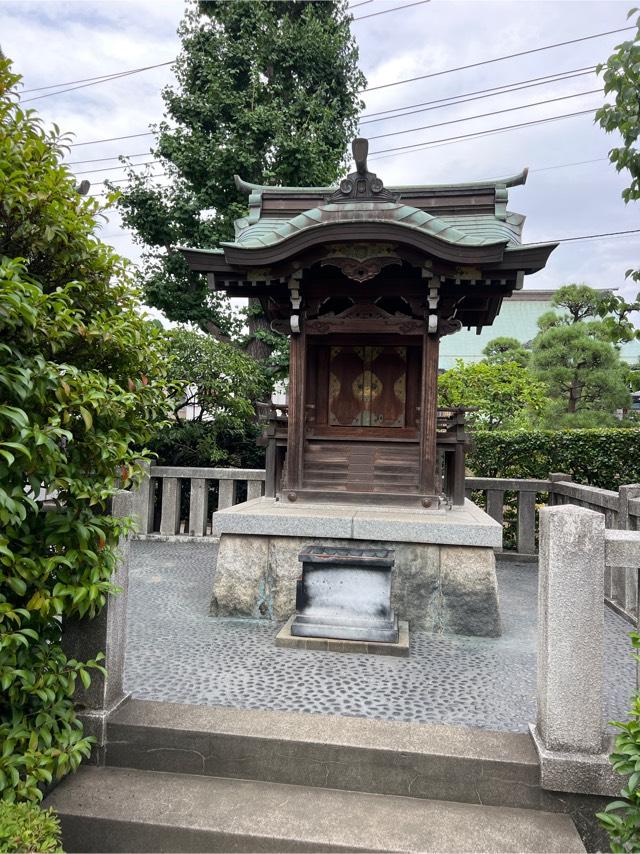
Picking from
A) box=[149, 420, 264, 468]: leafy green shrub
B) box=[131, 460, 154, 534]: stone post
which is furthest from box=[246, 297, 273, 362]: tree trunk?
box=[131, 460, 154, 534]: stone post

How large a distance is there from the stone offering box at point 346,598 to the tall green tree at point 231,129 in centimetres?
801

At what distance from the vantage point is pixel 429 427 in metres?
6.27

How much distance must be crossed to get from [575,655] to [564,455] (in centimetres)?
698

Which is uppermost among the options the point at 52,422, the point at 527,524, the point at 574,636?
the point at 52,422

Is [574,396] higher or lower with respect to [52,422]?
higher

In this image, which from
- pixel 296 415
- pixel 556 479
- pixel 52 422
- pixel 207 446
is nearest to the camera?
pixel 52 422

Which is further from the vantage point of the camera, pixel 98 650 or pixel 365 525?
pixel 365 525

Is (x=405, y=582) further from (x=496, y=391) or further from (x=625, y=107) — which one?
(x=496, y=391)

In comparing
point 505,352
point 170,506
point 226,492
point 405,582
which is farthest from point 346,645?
point 505,352

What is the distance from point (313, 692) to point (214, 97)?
12.1 meters

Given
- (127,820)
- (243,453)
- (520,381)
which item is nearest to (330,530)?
(127,820)

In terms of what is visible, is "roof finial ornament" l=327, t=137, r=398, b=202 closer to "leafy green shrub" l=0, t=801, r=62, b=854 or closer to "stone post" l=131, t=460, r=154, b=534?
"stone post" l=131, t=460, r=154, b=534

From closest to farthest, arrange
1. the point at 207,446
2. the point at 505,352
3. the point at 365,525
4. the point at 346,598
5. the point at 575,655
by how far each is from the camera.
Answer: the point at 575,655, the point at 346,598, the point at 365,525, the point at 207,446, the point at 505,352

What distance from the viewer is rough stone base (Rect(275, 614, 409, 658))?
446 centimetres
